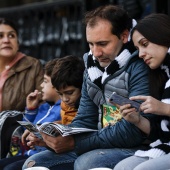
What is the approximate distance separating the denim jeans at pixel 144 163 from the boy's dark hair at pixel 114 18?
96cm

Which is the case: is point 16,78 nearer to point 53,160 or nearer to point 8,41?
point 8,41

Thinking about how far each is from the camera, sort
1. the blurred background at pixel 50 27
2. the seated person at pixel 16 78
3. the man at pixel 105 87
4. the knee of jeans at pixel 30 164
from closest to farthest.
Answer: the man at pixel 105 87 < the knee of jeans at pixel 30 164 < the seated person at pixel 16 78 < the blurred background at pixel 50 27

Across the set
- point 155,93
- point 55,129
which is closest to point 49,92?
point 55,129

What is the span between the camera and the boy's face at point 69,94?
507 cm

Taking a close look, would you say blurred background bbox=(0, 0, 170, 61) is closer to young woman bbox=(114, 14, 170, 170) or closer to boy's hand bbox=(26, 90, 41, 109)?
boy's hand bbox=(26, 90, 41, 109)

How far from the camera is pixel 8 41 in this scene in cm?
632

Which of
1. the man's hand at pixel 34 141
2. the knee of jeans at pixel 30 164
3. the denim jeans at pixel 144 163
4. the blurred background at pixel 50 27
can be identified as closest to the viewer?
the denim jeans at pixel 144 163

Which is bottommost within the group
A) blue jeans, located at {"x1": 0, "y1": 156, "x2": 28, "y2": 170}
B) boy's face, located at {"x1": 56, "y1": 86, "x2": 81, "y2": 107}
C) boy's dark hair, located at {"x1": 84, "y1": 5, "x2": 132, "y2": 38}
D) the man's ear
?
blue jeans, located at {"x1": 0, "y1": 156, "x2": 28, "y2": 170}

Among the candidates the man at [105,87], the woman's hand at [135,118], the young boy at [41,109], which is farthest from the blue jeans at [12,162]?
the woman's hand at [135,118]

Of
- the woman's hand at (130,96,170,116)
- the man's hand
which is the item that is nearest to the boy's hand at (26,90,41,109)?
the man's hand

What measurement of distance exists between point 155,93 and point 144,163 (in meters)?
0.59

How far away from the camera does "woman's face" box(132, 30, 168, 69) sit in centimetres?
426

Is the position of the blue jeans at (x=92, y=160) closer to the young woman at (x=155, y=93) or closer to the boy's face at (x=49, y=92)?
the young woman at (x=155, y=93)

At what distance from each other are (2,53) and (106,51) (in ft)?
6.70
